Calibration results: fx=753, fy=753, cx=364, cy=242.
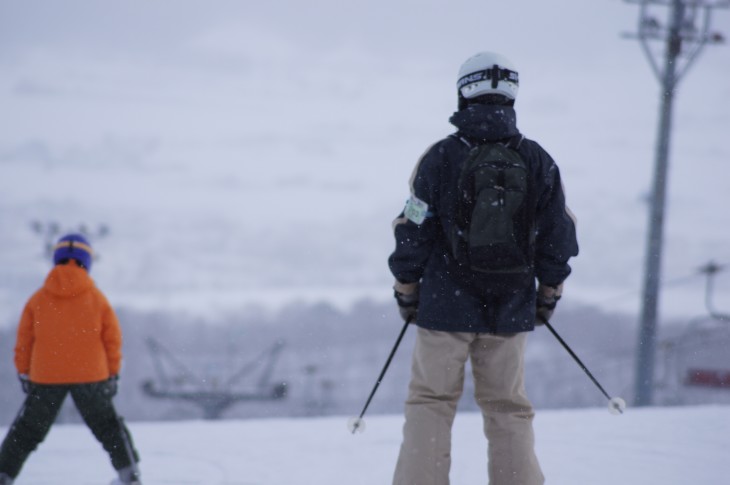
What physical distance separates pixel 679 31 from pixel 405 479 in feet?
41.6

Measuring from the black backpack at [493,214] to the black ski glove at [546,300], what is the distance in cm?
25

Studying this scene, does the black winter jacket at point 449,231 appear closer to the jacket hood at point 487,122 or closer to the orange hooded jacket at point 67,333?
the jacket hood at point 487,122

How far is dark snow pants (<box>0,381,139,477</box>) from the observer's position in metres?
3.57

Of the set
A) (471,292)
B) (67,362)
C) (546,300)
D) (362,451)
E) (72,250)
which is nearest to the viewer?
(471,292)

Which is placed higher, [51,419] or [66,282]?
[66,282]

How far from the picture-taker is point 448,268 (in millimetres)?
2766

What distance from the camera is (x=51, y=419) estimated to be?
11.8ft

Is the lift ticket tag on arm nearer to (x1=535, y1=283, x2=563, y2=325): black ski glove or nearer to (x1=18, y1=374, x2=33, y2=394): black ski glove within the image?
(x1=535, y1=283, x2=563, y2=325): black ski glove

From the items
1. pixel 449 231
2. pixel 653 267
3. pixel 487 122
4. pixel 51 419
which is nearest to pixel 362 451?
pixel 51 419

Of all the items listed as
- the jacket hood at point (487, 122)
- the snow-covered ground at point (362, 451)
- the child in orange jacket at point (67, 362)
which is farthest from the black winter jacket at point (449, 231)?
the child in orange jacket at point (67, 362)

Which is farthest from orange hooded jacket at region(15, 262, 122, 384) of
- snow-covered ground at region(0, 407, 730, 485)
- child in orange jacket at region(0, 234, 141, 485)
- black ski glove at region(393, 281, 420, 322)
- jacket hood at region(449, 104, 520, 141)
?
jacket hood at region(449, 104, 520, 141)

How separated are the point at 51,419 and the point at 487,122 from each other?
8.16 feet

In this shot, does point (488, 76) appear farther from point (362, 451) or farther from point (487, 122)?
point (362, 451)

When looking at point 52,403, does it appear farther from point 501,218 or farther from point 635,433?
point 635,433
